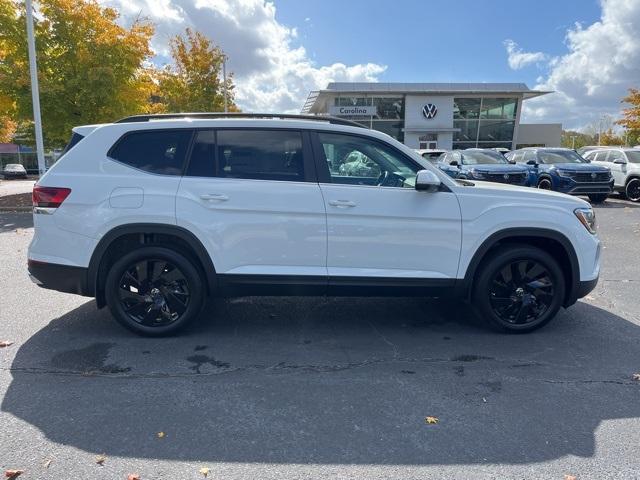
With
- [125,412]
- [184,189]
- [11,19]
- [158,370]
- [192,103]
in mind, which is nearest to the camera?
[125,412]

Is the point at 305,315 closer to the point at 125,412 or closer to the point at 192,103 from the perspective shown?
the point at 125,412

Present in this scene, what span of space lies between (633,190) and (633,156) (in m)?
1.33

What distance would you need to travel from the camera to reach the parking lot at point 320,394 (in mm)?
2586

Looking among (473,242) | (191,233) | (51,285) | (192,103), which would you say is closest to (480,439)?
(473,242)

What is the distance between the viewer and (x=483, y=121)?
39656 mm

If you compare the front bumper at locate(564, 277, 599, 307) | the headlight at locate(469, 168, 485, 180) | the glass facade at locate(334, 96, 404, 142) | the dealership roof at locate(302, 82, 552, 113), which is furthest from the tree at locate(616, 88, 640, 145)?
the front bumper at locate(564, 277, 599, 307)

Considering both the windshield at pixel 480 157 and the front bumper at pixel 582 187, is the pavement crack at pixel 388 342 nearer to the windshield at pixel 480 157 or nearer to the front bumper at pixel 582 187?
the windshield at pixel 480 157

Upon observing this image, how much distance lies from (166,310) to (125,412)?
1.26 metres

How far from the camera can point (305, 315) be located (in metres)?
4.86

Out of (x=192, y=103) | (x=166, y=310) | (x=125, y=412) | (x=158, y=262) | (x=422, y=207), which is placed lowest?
(x=125, y=412)

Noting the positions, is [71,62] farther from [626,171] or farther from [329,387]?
[626,171]

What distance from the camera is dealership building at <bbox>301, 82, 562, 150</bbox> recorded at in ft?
124

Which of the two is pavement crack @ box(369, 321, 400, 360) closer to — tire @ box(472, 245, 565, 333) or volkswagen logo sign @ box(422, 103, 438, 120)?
tire @ box(472, 245, 565, 333)

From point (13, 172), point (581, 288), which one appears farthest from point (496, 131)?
point (13, 172)
